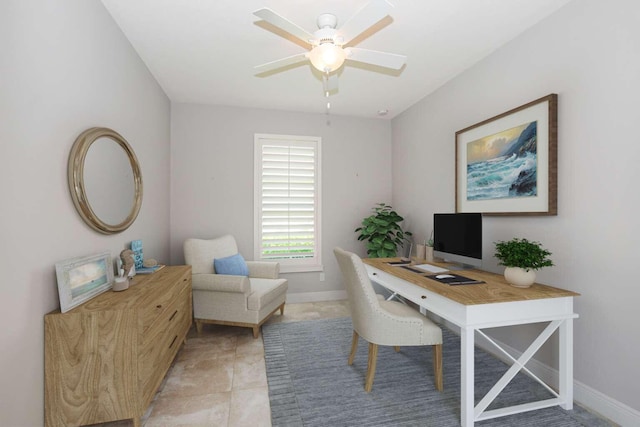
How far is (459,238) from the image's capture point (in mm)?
2607

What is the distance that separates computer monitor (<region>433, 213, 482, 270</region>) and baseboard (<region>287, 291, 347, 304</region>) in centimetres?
182

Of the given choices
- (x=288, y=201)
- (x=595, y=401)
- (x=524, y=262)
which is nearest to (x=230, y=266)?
(x=288, y=201)

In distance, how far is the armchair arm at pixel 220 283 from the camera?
2.95 meters

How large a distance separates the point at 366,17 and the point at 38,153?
1.83 metres

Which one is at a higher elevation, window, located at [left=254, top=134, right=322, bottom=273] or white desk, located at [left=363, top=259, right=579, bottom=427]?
window, located at [left=254, top=134, right=322, bottom=273]

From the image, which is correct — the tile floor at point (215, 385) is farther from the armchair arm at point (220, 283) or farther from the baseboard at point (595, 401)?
the baseboard at point (595, 401)

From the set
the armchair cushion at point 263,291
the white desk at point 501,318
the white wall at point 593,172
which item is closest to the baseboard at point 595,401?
the white wall at point 593,172

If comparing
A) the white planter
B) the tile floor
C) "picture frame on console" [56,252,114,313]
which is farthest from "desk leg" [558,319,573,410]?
"picture frame on console" [56,252,114,313]

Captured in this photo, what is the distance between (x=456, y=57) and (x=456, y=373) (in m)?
2.69

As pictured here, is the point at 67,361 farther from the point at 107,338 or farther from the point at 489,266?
the point at 489,266

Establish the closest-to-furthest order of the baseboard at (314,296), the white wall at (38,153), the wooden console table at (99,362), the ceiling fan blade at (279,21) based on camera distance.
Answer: the white wall at (38,153) < the wooden console table at (99,362) < the ceiling fan blade at (279,21) < the baseboard at (314,296)

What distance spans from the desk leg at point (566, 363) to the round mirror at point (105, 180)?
9.84ft

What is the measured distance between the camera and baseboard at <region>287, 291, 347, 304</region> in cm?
427

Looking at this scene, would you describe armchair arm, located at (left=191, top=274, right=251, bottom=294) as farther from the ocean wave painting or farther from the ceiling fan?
the ocean wave painting
